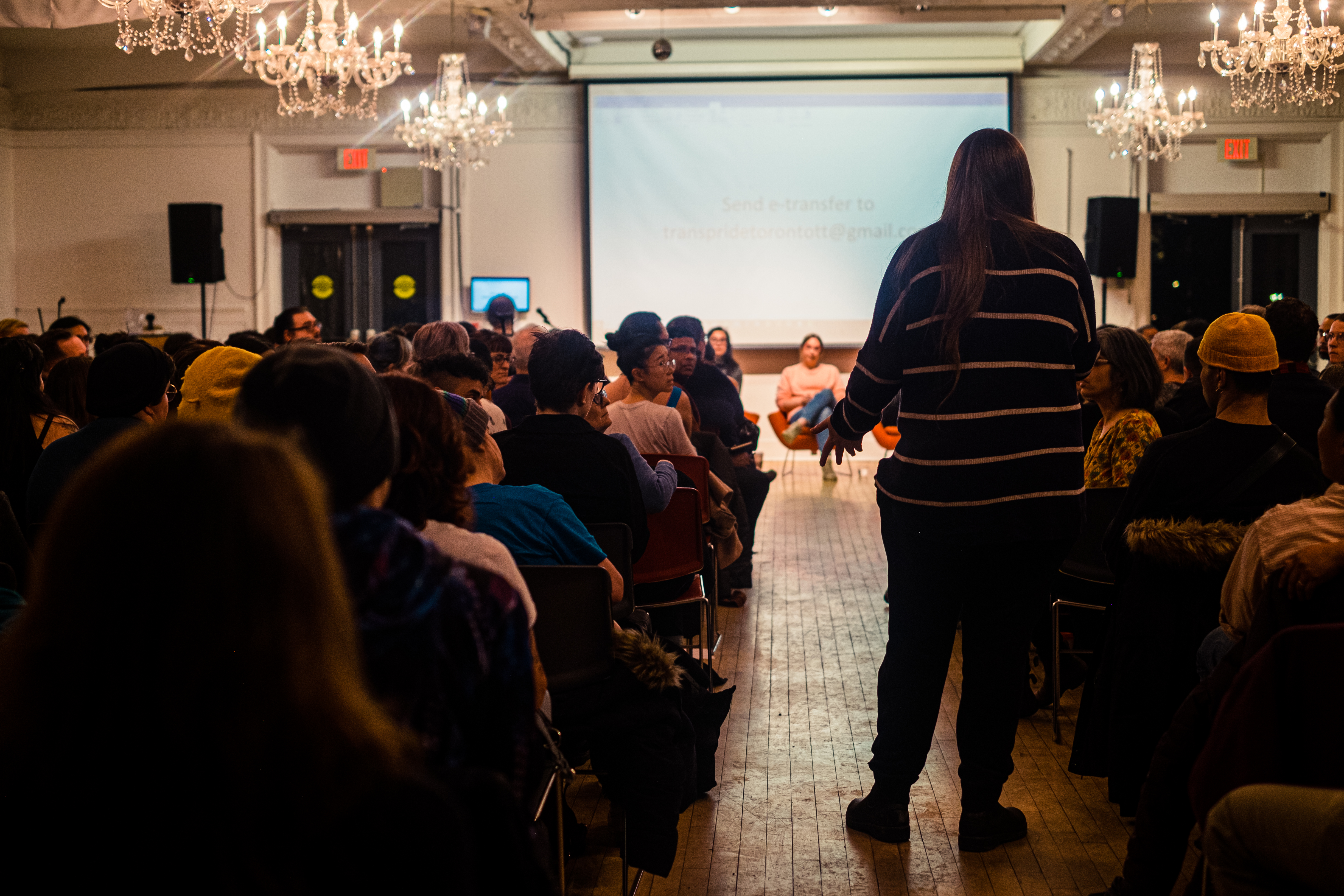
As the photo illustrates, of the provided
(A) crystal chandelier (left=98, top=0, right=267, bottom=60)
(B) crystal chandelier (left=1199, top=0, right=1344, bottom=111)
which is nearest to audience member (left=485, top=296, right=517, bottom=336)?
(A) crystal chandelier (left=98, top=0, right=267, bottom=60)

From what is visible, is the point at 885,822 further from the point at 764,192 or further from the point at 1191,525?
the point at 764,192

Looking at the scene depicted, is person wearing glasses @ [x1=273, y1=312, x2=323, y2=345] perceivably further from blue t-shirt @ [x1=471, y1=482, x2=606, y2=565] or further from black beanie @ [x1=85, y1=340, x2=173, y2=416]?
blue t-shirt @ [x1=471, y1=482, x2=606, y2=565]

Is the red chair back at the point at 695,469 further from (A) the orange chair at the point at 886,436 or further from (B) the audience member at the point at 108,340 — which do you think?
(A) the orange chair at the point at 886,436

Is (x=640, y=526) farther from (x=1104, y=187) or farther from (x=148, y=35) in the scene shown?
(x=1104, y=187)

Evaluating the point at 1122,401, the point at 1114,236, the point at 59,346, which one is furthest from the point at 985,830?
the point at 1114,236

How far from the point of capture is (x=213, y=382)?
320 cm

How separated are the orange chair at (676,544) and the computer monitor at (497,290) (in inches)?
307

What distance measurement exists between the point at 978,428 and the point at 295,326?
5.70 meters

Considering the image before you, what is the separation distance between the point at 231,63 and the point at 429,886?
38.8 ft

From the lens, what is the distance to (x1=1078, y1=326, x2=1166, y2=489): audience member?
143 inches

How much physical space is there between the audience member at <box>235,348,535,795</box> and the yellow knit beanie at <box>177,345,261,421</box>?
6.54 ft

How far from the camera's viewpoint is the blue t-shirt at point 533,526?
240 cm

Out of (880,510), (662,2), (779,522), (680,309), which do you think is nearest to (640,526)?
(880,510)

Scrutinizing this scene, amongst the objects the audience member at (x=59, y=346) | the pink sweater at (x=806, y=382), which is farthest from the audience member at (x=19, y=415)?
the pink sweater at (x=806, y=382)
